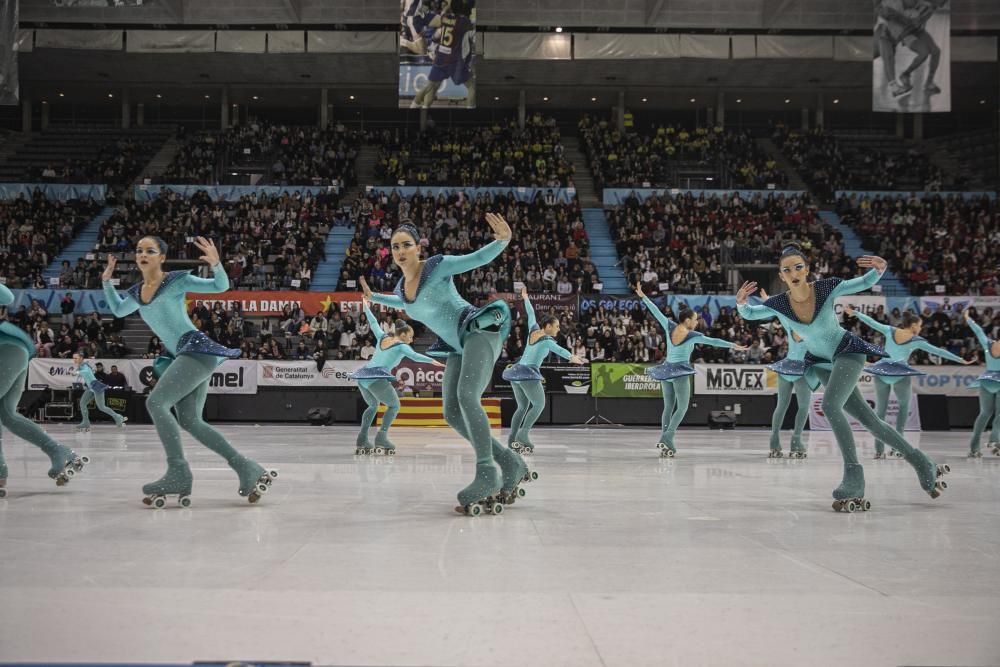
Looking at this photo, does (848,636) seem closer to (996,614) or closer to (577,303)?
(996,614)

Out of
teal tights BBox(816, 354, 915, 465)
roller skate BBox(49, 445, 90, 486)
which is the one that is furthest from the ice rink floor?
teal tights BBox(816, 354, 915, 465)

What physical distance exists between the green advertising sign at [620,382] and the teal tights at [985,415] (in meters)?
9.27

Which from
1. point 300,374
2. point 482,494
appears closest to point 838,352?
point 482,494

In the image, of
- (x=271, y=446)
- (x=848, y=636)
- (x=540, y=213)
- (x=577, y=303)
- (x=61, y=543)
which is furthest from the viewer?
(x=540, y=213)

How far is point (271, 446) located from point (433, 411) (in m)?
7.94

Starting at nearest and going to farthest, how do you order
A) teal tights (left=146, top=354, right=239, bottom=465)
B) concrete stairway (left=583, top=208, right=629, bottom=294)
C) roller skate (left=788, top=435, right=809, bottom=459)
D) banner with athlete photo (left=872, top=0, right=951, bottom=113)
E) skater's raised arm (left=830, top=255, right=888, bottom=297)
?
teal tights (left=146, top=354, right=239, bottom=465) → skater's raised arm (left=830, top=255, right=888, bottom=297) → roller skate (left=788, top=435, right=809, bottom=459) → banner with athlete photo (left=872, top=0, right=951, bottom=113) → concrete stairway (left=583, top=208, right=629, bottom=294)

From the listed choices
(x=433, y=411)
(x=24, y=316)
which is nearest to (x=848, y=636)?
(x=433, y=411)

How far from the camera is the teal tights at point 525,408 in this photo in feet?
39.1

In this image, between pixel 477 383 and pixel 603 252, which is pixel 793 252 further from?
pixel 603 252

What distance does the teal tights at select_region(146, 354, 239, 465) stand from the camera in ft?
20.9

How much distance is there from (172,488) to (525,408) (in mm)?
6694

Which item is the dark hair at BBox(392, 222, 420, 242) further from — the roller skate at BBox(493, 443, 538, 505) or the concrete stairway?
the concrete stairway

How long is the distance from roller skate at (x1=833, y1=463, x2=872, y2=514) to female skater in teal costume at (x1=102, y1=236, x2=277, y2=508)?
4.08 m

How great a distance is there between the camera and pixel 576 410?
22438 mm
